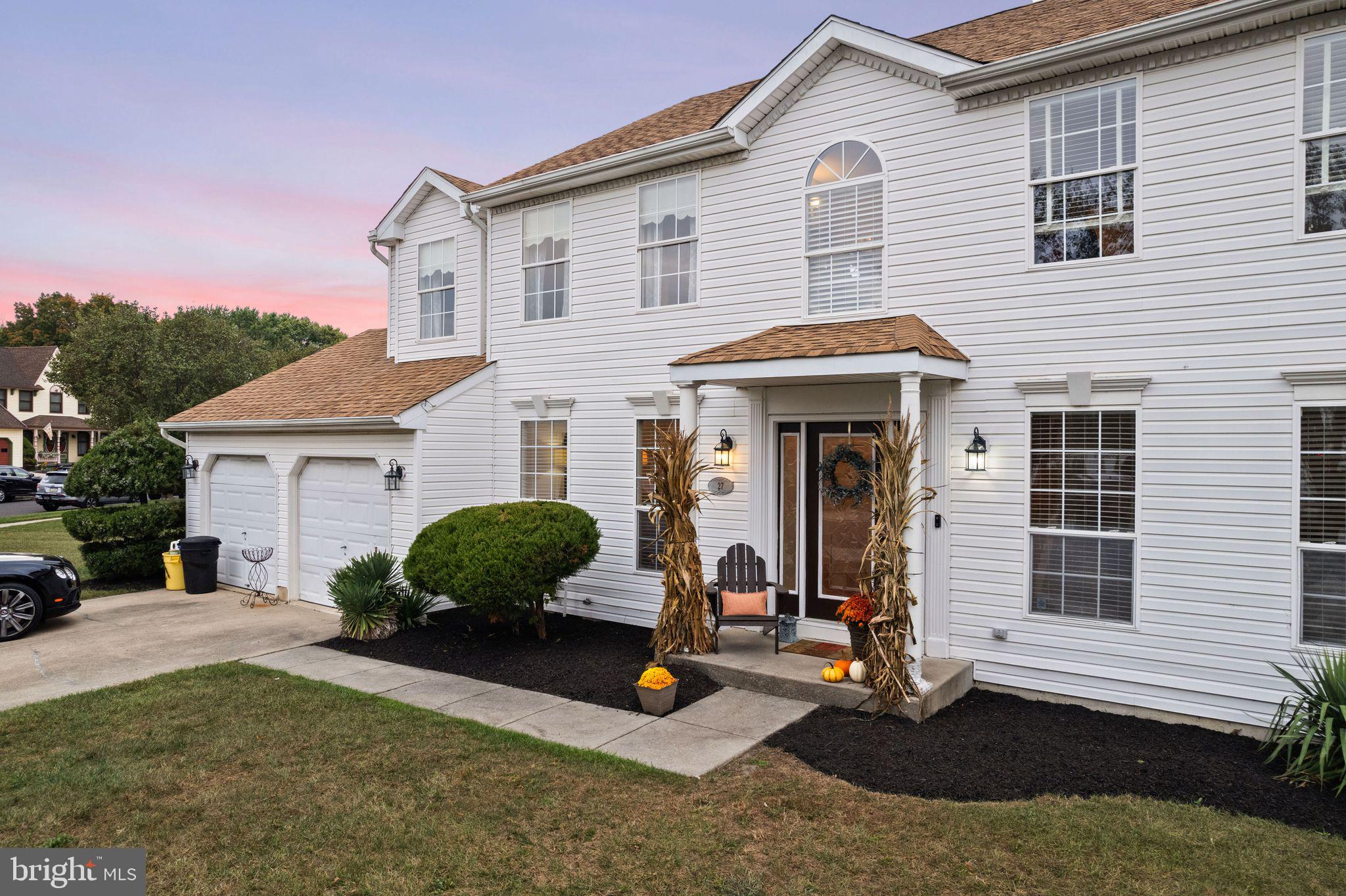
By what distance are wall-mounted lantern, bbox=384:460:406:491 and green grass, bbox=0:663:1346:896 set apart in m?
4.68

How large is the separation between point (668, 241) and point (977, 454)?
15.9 ft

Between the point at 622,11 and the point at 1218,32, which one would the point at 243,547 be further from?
the point at 1218,32

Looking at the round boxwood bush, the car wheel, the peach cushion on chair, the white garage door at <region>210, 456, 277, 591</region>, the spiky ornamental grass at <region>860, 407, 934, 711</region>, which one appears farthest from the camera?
the white garage door at <region>210, 456, 277, 591</region>

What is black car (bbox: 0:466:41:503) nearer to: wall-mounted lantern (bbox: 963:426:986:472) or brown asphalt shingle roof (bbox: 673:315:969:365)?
brown asphalt shingle roof (bbox: 673:315:969:365)

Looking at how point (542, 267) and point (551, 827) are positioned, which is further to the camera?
point (542, 267)

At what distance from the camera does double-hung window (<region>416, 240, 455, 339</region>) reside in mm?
12172

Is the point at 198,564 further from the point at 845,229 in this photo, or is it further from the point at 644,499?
the point at 845,229

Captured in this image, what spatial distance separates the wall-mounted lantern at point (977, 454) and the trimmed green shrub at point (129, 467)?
14.5 metres

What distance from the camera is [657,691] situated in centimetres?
640

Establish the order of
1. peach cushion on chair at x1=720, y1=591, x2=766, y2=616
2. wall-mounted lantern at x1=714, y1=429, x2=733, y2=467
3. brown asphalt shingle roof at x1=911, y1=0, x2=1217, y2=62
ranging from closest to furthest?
brown asphalt shingle roof at x1=911, y1=0, x2=1217, y2=62 → peach cushion on chair at x1=720, y1=591, x2=766, y2=616 → wall-mounted lantern at x1=714, y1=429, x2=733, y2=467

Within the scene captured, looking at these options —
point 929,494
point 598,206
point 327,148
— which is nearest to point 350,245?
point 327,148

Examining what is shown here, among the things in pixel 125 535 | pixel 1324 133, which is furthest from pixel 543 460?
pixel 1324 133

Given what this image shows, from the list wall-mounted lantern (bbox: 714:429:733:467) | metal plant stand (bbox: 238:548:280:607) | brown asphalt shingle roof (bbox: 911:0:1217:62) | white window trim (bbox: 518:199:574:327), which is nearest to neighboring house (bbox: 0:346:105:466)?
metal plant stand (bbox: 238:548:280:607)

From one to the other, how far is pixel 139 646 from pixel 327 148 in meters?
13.1
